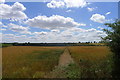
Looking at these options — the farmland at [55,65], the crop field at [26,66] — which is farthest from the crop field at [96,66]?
the crop field at [26,66]

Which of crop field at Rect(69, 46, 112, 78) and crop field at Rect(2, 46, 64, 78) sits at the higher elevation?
crop field at Rect(69, 46, 112, 78)

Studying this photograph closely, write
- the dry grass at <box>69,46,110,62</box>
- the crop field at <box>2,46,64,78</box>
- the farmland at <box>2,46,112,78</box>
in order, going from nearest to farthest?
the farmland at <box>2,46,112,78</box>, the crop field at <box>2,46,64,78</box>, the dry grass at <box>69,46,110,62</box>

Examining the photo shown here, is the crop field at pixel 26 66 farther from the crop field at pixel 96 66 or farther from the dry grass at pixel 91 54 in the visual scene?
the dry grass at pixel 91 54

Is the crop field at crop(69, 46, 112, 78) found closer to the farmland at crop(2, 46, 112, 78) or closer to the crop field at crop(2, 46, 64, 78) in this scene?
the farmland at crop(2, 46, 112, 78)

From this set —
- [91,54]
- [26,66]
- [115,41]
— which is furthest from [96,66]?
[91,54]

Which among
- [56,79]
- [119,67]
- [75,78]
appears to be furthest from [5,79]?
[119,67]

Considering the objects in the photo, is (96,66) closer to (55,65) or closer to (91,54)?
(55,65)

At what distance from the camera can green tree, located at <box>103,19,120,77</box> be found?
498cm

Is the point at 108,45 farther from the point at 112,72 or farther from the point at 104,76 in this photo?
the point at 104,76

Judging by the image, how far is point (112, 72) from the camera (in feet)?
18.0

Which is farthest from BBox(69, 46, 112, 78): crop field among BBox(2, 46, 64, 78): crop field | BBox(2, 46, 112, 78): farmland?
BBox(2, 46, 64, 78): crop field

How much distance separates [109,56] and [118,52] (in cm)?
57

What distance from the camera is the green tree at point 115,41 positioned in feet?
16.3

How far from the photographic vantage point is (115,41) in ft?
16.4
